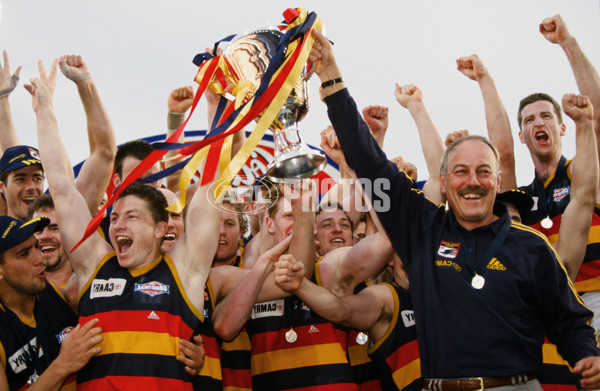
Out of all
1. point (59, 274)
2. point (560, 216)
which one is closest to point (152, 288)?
point (59, 274)

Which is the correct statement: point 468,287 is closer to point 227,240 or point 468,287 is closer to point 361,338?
point 361,338

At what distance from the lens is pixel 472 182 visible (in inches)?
132


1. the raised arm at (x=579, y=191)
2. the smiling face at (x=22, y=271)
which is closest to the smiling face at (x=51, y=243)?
the smiling face at (x=22, y=271)

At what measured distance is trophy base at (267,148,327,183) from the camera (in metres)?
3.31

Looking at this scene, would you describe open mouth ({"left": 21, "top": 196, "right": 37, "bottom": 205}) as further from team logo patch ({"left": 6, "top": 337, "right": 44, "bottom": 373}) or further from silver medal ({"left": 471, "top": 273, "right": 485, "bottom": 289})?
silver medal ({"left": 471, "top": 273, "right": 485, "bottom": 289})

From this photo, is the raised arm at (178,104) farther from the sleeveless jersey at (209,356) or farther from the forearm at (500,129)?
the forearm at (500,129)

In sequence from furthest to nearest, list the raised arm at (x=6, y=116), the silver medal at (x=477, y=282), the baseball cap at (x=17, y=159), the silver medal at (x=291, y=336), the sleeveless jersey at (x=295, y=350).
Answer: the raised arm at (x=6, y=116), the baseball cap at (x=17, y=159), the silver medal at (x=291, y=336), the sleeveless jersey at (x=295, y=350), the silver medal at (x=477, y=282)

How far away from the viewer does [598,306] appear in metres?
4.45

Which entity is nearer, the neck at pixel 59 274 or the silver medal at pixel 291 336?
the silver medal at pixel 291 336

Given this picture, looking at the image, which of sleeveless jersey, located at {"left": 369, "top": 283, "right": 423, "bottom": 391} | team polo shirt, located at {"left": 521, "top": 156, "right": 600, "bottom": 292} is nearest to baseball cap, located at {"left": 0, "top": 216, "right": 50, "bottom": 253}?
sleeveless jersey, located at {"left": 369, "top": 283, "right": 423, "bottom": 391}

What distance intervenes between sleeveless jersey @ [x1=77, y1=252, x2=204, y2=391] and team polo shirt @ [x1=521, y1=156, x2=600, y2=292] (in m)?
2.62

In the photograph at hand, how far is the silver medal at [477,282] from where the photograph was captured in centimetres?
306

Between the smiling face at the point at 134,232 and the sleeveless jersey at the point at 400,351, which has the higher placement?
the smiling face at the point at 134,232

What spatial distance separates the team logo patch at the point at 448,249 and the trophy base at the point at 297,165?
30.5 inches
